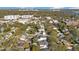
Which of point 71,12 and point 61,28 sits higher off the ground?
point 71,12

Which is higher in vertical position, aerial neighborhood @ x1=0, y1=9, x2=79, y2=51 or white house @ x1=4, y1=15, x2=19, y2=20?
white house @ x1=4, y1=15, x2=19, y2=20
